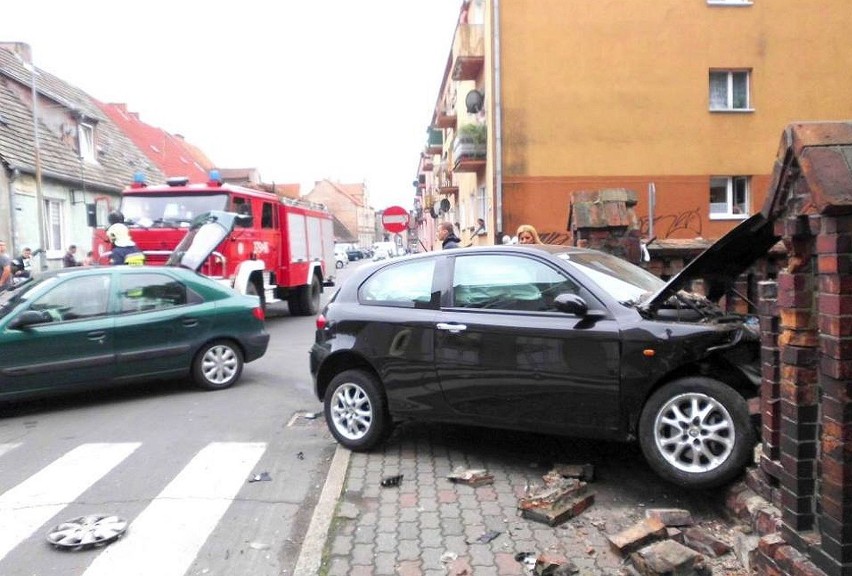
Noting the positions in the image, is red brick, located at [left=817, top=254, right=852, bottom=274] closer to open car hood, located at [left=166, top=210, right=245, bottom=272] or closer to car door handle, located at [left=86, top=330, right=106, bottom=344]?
car door handle, located at [left=86, top=330, right=106, bottom=344]

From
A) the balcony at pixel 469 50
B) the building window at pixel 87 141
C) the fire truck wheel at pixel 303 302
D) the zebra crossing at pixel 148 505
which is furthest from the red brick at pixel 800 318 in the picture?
the building window at pixel 87 141

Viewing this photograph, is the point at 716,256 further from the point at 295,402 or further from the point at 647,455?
the point at 295,402

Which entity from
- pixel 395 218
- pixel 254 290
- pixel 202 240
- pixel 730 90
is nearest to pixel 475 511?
pixel 202 240

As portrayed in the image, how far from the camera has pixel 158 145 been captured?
43.2 m

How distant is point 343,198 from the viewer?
384 feet

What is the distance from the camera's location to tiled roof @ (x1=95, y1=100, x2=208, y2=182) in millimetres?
39625

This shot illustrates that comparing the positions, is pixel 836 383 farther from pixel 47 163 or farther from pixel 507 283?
pixel 47 163

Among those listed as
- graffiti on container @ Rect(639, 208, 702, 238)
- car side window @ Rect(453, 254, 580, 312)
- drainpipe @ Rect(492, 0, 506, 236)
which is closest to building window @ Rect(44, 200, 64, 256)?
drainpipe @ Rect(492, 0, 506, 236)

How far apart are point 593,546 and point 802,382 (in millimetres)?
1601

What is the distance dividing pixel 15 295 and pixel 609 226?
616 centimetres

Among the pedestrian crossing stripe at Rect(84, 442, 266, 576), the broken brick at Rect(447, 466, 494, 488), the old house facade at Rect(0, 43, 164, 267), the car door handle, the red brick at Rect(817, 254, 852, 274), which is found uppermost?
the old house facade at Rect(0, 43, 164, 267)

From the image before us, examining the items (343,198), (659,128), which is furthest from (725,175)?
(343,198)

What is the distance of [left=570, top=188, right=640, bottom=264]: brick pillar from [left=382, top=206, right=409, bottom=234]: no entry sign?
33.6 feet

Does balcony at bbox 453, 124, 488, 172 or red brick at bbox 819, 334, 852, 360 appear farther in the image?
balcony at bbox 453, 124, 488, 172
